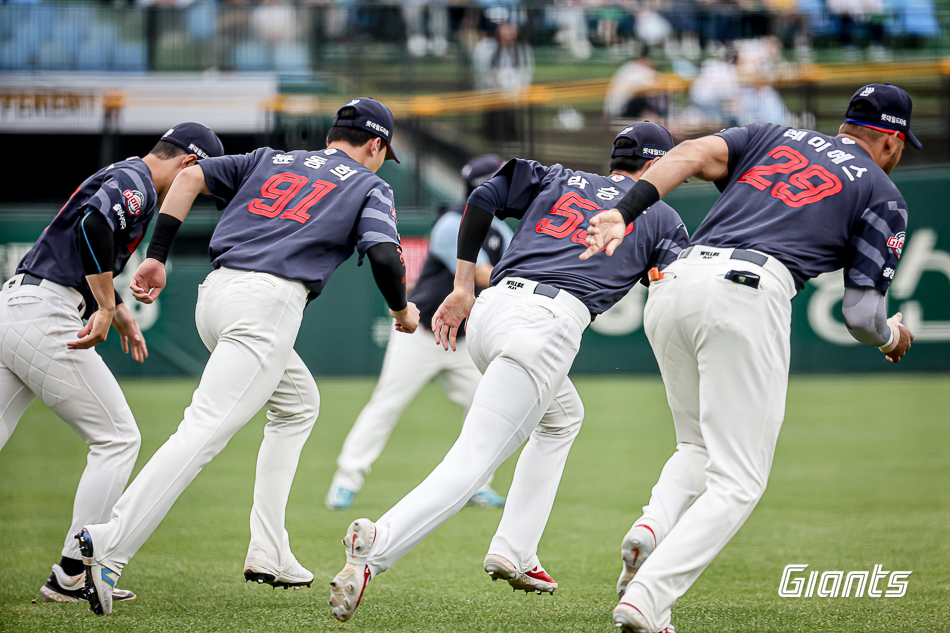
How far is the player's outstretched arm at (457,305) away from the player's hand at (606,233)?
90 cm

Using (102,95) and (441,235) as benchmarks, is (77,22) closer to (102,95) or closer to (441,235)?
(102,95)

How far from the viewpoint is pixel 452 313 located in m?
4.24

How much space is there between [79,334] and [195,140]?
1.10 meters

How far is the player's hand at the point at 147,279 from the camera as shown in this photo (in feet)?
14.1

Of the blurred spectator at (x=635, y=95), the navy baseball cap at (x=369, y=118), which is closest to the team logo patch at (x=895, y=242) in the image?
the navy baseball cap at (x=369, y=118)

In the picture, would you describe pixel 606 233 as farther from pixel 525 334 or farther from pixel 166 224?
pixel 166 224

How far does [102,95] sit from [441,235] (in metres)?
10.5

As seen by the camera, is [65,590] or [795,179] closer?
[795,179]

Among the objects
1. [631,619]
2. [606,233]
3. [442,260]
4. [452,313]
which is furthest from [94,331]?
[442,260]

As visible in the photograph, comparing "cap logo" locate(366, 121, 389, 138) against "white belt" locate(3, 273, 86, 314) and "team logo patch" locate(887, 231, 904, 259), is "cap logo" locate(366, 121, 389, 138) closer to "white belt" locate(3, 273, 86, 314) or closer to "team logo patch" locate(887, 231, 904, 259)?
"white belt" locate(3, 273, 86, 314)

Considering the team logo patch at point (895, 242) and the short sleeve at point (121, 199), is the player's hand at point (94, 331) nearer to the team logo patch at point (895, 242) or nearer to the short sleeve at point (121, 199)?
the short sleeve at point (121, 199)

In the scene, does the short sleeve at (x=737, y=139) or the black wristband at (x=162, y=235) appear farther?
the black wristband at (x=162, y=235)

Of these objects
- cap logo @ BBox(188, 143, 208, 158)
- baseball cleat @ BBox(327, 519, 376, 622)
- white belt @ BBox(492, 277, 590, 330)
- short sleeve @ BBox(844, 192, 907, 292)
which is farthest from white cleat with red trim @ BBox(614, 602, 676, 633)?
cap logo @ BBox(188, 143, 208, 158)

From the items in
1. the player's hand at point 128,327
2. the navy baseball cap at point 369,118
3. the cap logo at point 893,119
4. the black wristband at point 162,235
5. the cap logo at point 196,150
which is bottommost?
the player's hand at point 128,327
